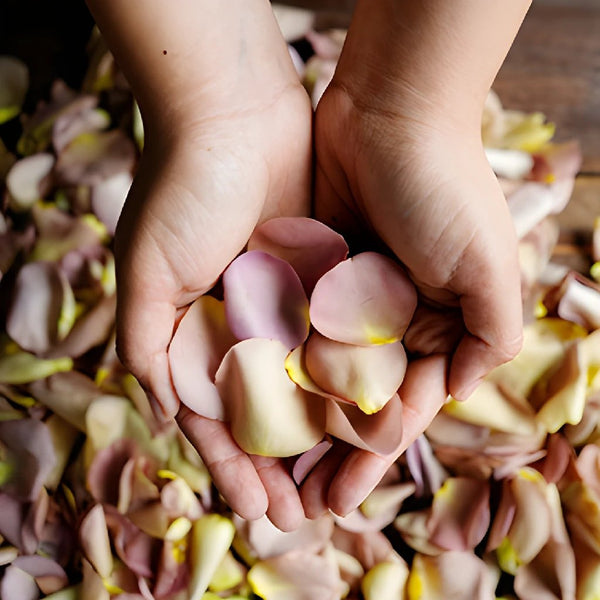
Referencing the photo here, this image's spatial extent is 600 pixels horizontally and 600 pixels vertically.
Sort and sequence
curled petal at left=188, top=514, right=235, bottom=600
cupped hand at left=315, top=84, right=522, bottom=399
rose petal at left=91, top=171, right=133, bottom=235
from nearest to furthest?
cupped hand at left=315, top=84, right=522, bottom=399
curled petal at left=188, top=514, right=235, bottom=600
rose petal at left=91, top=171, right=133, bottom=235

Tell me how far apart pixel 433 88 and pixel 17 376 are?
1.30 ft

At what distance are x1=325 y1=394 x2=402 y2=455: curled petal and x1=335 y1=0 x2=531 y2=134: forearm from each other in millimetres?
180

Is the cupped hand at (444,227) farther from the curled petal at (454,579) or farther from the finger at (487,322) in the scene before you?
the curled petal at (454,579)

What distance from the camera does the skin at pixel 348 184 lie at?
0.45 metres

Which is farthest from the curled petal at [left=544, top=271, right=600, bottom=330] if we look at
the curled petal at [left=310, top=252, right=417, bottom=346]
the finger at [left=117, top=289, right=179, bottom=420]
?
the finger at [left=117, top=289, right=179, bottom=420]

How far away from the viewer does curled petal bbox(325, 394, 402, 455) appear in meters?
0.45

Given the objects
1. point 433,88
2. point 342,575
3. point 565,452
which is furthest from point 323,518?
point 433,88

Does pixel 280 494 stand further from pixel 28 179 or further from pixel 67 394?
pixel 28 179

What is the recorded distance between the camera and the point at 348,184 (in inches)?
20.3

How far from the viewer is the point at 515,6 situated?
1.49 ft

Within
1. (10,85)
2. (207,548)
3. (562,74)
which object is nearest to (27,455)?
(207,548)

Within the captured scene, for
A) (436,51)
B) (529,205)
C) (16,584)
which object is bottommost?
(16,584)

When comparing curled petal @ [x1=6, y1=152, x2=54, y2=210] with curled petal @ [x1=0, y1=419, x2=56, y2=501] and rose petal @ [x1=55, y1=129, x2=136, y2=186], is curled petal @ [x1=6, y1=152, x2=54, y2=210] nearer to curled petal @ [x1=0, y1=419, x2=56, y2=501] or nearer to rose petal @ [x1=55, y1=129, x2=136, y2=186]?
rose petal @ [x1=55, y1=129, x2=136, y2=186]

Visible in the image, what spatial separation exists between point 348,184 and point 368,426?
16 centimetres
